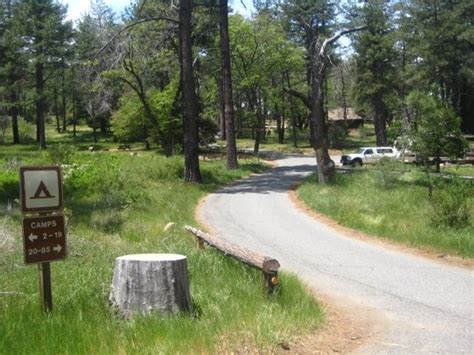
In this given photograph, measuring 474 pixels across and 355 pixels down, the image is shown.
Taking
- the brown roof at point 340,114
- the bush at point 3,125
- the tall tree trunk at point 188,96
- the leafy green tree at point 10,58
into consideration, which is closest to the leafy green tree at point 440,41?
the brown roof at point 340,114

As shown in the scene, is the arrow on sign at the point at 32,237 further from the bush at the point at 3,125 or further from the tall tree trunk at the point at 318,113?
the bush at the point at 3,125

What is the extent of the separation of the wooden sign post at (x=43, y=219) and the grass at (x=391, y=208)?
830 centimetres

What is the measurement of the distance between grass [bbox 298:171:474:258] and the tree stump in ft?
22.9

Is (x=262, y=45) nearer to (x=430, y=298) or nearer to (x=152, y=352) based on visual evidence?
(x=430, y=298)

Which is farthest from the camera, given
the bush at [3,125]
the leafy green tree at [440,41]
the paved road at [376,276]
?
the bush at [3,125]

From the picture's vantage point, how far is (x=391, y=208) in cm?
1761

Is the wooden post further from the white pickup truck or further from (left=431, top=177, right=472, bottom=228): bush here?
the white pickup truck

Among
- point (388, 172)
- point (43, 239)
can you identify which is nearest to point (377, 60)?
point (388, 172)

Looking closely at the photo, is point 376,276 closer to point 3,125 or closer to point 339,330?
point 339,330

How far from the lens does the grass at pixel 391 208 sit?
12.8m

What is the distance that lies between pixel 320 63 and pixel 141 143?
152 ft

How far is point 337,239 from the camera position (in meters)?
14.2

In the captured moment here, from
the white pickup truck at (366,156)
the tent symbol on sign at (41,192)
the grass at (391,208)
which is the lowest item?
the grass at (391,208)

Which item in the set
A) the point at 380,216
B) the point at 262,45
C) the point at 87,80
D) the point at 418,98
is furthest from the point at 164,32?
the point at 380,216
